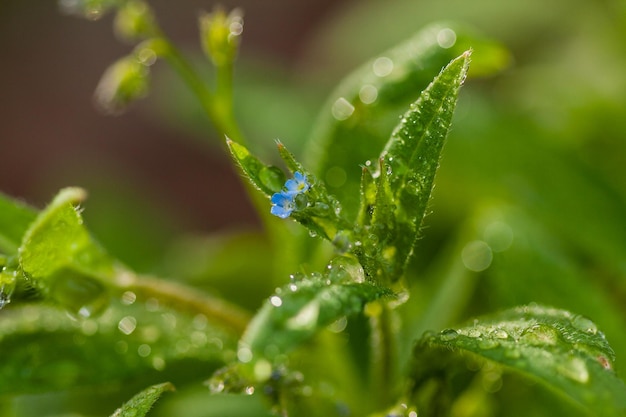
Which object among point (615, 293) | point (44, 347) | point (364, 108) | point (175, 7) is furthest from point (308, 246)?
point (175, 7)

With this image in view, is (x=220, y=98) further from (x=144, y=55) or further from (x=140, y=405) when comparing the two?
(x=140, y=405)

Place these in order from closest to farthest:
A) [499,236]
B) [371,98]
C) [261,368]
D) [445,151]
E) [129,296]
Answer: [261,368] < [129,296] < [371,98] < [499,236] < [445,151]

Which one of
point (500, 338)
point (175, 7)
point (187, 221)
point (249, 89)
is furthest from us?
point (175, 7)

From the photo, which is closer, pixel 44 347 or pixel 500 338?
pixel 500 338

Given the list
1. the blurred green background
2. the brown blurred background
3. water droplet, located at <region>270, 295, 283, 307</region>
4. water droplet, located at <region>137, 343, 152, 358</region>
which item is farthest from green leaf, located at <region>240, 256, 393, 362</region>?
the brown blurred background

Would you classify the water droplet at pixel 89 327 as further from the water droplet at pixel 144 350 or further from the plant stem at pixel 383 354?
the plant stem at pixel 383 354

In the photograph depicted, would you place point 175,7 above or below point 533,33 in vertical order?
below

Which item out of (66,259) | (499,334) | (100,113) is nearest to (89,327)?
(66,259)

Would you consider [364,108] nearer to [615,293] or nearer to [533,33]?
[615,293]
